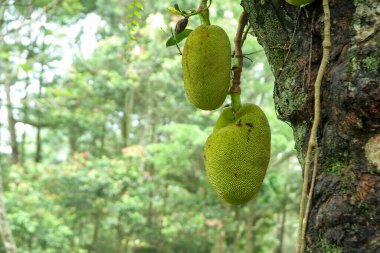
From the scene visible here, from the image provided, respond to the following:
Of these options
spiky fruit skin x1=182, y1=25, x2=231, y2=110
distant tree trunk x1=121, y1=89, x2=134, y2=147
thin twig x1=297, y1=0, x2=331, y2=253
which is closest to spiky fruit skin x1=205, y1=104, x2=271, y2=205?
spiky fruit skin x1=182, y1=25, x2=231, y2=110

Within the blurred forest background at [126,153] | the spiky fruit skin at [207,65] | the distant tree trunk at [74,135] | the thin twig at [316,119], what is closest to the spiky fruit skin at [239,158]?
the spiky fruit skin at [207,65]

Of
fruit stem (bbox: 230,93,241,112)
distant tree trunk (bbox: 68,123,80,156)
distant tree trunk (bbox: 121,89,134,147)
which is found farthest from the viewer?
distant tree trunk (bbox: 68,123,80,156)

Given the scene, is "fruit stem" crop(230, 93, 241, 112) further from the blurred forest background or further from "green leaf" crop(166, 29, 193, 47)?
the blurred forest background

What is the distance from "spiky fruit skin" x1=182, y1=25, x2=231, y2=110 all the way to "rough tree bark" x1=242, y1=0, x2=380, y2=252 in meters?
0.23

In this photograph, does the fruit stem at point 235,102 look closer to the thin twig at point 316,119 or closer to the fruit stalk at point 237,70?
the fruit stalk at point 237,70

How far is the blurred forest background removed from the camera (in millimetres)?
4801

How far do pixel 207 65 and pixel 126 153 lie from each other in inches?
196

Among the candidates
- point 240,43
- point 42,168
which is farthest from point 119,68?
point 240,43

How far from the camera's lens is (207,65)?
3.04 feet

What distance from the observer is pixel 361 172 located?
614 millimetres

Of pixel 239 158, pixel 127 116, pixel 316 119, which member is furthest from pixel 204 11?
pixel 127 116

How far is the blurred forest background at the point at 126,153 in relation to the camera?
4.80 meters

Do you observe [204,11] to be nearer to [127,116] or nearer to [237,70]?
[237,70]

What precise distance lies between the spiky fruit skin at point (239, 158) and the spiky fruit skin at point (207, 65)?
8cm
